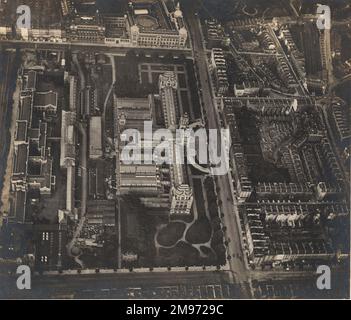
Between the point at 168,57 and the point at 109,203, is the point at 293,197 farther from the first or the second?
the point at 168,57

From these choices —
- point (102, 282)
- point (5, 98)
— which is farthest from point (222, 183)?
point (5, 98)

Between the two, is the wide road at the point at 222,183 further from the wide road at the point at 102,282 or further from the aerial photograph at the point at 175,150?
the wide road at the point at 102,282

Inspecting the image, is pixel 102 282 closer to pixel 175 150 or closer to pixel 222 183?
pixel 175 150

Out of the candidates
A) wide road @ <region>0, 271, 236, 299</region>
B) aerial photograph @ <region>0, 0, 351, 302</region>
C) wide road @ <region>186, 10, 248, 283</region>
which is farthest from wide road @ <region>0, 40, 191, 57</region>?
wide road @ <region>0, 271, 236, 299</region>

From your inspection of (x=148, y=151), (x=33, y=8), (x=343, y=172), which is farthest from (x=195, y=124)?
(x=33, y=8)

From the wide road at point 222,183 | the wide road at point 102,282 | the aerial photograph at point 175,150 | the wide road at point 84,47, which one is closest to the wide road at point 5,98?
the aerial photograph at point 175,150

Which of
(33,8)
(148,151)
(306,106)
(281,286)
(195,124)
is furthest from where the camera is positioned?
(33,8)
